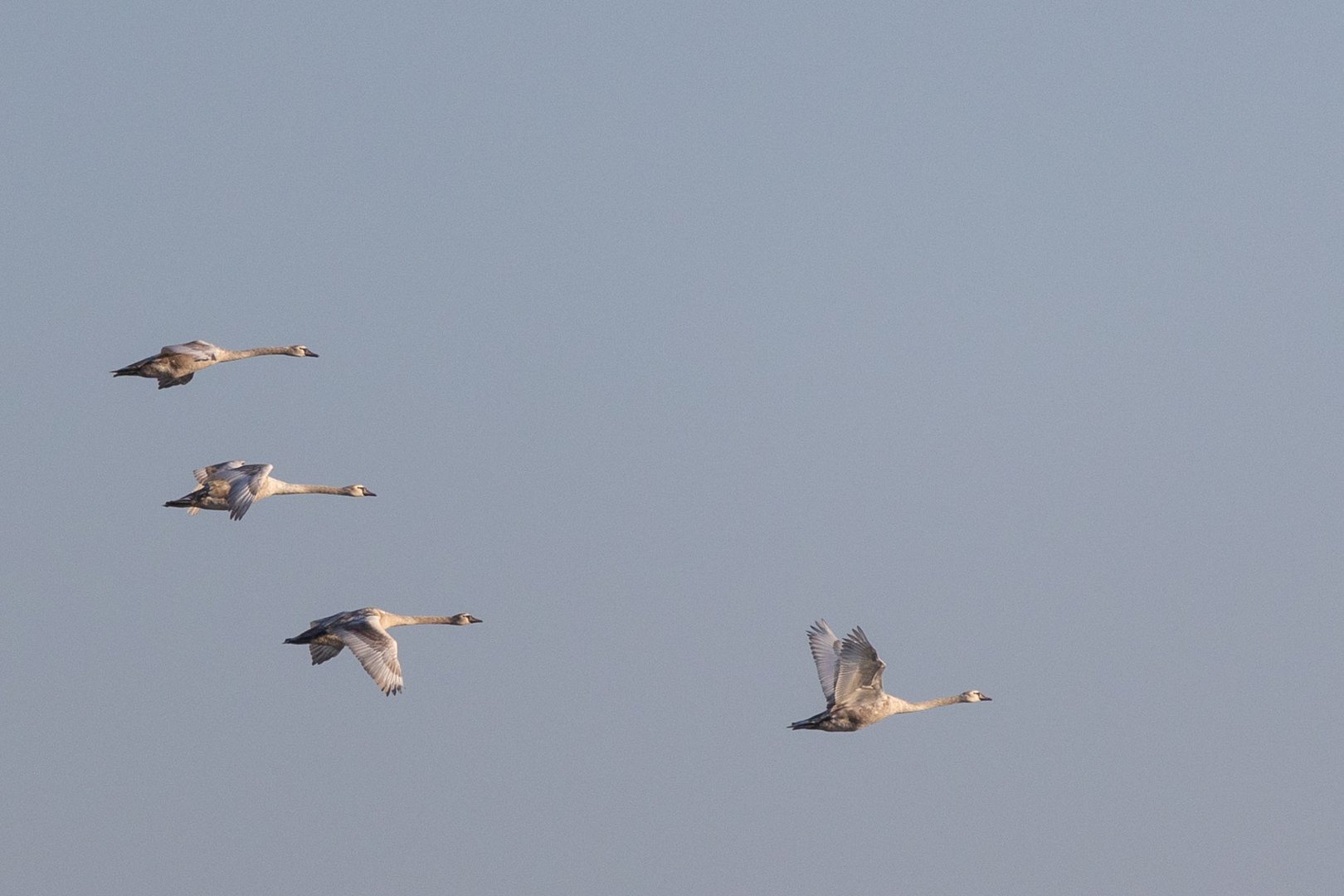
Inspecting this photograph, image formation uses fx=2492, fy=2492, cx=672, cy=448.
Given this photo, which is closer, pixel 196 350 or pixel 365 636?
pixel 365 636

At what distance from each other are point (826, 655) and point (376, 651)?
13012 millimetres

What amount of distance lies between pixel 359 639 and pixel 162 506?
801 centimetres

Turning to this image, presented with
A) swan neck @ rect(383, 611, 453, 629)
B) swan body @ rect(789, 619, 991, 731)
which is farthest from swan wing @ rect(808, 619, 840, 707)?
swan neck @ rect(383, 611, 453, 629)

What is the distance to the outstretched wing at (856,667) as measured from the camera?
223 feet

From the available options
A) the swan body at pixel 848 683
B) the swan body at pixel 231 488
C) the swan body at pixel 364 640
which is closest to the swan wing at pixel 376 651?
the swan body at pixel 364 640

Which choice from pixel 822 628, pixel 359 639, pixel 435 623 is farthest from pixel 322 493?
pixel 822 628

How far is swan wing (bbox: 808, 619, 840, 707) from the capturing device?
69525 millimetres

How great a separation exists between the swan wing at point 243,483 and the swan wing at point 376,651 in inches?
207

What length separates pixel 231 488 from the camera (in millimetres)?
70938

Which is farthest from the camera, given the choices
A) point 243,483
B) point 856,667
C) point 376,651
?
point 243,483

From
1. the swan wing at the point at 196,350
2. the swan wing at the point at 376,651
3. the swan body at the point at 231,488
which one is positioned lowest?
the swan wing at the point at 376,651


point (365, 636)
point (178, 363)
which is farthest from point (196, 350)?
point (365, 636)

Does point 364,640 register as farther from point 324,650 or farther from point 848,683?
point 848,683

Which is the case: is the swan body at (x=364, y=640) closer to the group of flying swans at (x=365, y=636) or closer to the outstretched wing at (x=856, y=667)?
the group of flying swans at (x=365, y=636)
